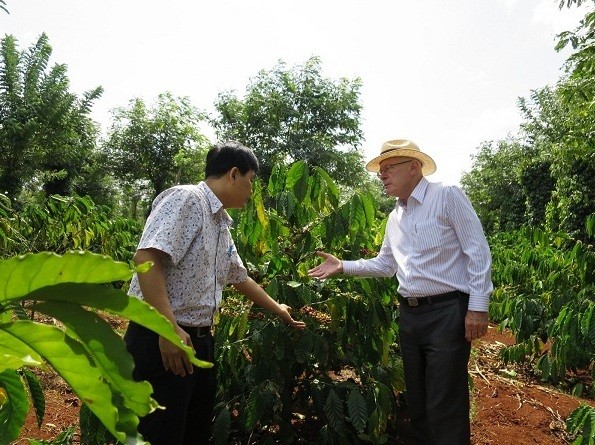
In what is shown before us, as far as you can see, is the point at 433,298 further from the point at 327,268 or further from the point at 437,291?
the point at 327,268

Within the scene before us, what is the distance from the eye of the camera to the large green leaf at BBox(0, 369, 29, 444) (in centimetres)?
56

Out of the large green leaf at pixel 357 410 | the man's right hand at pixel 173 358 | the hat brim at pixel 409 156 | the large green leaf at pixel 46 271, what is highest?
the hat brim at pixel 409 156

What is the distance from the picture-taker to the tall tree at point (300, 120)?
88.8 ft

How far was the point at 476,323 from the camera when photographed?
2176mm

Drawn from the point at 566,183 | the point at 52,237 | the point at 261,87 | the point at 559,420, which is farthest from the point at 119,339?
the point at 261,87

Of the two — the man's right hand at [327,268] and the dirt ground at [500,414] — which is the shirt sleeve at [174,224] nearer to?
the man's right hand at [327,268]

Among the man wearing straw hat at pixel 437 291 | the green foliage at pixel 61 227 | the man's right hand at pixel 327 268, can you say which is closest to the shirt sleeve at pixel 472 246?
the man wearing straw hat at pixel 437 291

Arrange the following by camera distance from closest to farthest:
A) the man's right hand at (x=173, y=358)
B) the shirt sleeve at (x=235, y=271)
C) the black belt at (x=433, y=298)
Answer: the man's right hand at (x=173, y=358) < the shirt sleeve at (x=235, y=271) < the black belt at (x=433, y=298)

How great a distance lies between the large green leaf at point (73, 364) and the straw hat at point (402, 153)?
7.09ft

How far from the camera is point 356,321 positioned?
102 inches

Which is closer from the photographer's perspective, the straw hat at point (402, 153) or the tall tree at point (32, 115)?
the straw hat at point (402, 153)

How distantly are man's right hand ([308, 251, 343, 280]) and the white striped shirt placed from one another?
1.01 feet

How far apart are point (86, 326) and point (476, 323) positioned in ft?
6.50

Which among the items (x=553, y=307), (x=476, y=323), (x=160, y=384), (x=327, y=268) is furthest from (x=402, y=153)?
(x=553, y=307)
